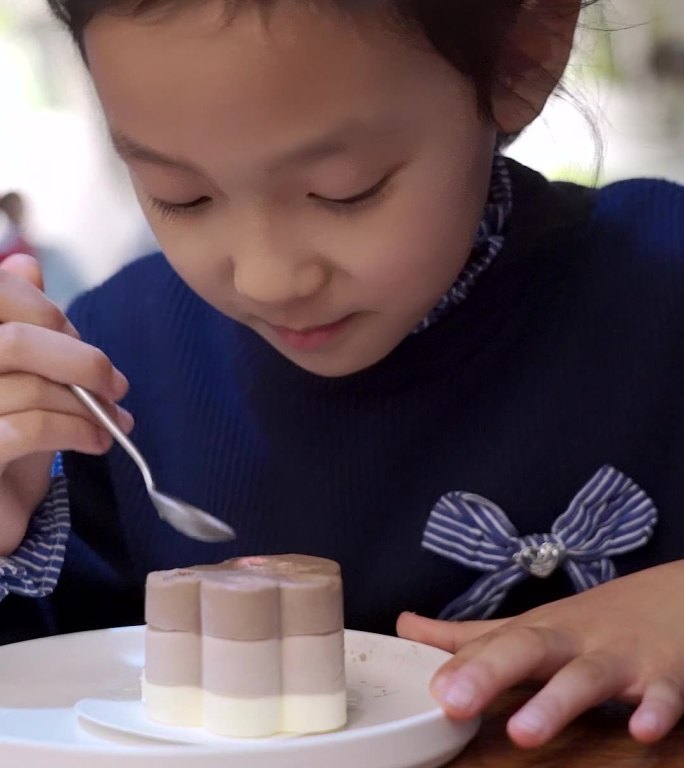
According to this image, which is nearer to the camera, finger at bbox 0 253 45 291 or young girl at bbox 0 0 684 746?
young girl at bbox 0 0 684 746

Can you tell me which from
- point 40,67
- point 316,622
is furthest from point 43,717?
point 40,67

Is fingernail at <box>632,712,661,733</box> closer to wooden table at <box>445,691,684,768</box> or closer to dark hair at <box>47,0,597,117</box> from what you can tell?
wooden table at <box>445,691,684,768</box>

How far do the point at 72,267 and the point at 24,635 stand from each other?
862 mm

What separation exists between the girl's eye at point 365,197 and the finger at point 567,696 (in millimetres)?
306

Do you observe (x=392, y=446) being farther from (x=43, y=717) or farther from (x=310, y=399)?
(x=43, y=717)

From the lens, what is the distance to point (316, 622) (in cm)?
60

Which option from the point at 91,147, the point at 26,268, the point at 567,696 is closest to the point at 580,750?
the point at 567,696

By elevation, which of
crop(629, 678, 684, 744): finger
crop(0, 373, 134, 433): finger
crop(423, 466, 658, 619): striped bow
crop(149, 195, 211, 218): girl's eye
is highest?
crop(149, 195, 211, 218): girl's eye

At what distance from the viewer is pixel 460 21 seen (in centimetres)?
78

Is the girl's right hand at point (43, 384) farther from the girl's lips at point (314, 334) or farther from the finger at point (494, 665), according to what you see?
the finger at point (494, 665)

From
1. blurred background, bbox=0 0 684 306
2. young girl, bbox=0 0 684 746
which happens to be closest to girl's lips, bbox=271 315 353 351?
young girl, bbox=0 0 684 746

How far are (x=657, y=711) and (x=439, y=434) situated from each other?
1.47 feet

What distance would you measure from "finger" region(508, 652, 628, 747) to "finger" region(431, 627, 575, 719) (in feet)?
0.05

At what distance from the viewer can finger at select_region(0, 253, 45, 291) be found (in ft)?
3.04
